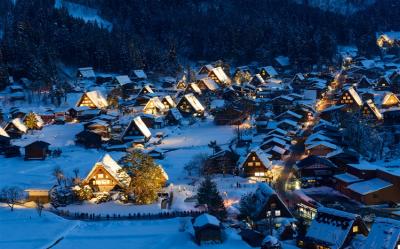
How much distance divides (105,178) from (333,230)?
12.7 m

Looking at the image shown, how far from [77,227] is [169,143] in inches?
616

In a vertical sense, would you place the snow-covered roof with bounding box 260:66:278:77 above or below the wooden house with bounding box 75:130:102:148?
above

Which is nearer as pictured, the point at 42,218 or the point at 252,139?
the point at 42,218

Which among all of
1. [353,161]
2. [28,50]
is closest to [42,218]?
[353,161]

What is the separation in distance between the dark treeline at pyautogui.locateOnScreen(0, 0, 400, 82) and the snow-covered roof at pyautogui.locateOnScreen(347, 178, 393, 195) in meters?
37.2

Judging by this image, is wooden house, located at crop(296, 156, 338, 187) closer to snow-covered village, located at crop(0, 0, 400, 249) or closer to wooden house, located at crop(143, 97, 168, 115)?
snow-covered village, located at crop(0, 0, 400, 249)

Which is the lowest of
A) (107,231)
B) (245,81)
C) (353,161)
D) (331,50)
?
(107,231)

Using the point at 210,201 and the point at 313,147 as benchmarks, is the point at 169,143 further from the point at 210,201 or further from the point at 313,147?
the point at 210,201

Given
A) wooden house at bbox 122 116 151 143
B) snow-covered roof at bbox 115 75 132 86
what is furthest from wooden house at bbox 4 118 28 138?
snow-covered roof at bbox 115 75 132 86

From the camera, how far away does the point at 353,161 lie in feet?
97.1

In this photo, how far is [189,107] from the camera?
1838 inches

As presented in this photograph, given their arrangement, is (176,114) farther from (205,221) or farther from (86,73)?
(205,221)

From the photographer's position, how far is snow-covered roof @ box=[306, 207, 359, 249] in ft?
61.2

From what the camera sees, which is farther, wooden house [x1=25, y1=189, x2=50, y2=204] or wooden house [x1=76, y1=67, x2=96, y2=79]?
wooden house [x1=76, y1=67, x2=96, y2=79]
